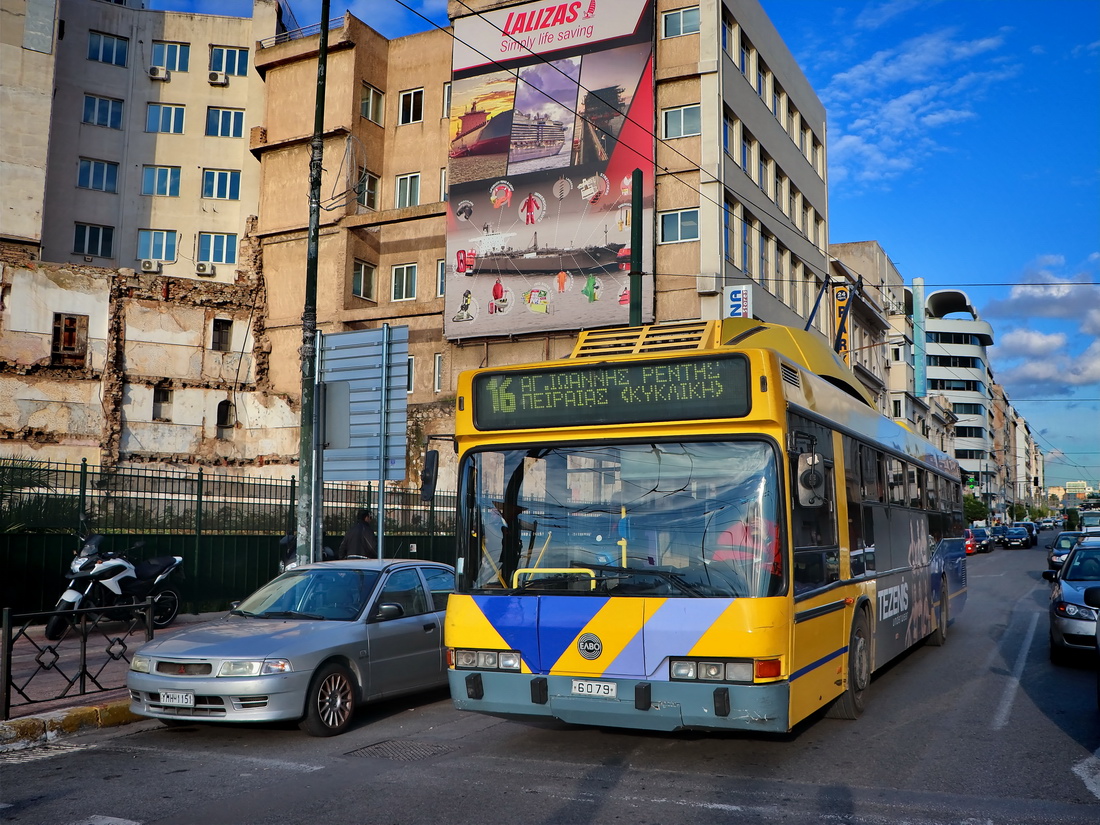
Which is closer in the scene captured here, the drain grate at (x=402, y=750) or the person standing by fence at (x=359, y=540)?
the drain grate at (x=402, y=750)

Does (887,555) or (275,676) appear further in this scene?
(887,555)

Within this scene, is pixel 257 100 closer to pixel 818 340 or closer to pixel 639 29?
pixel 639 29

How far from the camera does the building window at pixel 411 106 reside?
39438mm

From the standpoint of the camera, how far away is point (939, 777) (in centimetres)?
668

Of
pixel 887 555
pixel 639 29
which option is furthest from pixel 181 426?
pixel 887 555

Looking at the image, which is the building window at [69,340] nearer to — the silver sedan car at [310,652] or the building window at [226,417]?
the building window at [226,417]

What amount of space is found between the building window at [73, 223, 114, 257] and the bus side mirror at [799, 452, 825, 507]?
136 feet

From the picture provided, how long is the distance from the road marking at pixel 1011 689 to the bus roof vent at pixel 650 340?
4.21 m

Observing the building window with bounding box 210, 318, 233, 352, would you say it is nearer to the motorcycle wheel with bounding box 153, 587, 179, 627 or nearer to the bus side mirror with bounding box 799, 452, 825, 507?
the motorcycle wheel with bounding box 153, 587, 179, 627

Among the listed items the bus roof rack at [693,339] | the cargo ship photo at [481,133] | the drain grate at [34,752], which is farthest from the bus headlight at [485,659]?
the cargo ship photo at [481,133]

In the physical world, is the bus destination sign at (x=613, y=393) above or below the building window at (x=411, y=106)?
below

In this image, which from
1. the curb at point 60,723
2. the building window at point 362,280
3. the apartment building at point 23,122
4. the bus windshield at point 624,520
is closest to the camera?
the bus windshield at point 624,520

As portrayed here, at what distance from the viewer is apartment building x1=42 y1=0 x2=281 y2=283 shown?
41938mm

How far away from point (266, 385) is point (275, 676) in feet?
108
